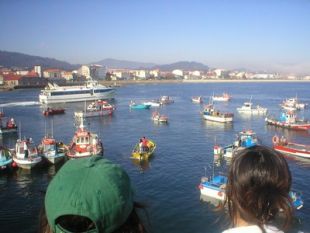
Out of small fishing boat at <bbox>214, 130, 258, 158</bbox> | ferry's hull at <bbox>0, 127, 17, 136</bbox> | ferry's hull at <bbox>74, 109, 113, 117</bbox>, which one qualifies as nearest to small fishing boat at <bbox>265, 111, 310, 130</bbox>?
small fishing boat at <bbox>214, 130, 258, 158</bbox>

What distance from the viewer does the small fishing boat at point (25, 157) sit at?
24.8m

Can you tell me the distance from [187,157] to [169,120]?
2365cm

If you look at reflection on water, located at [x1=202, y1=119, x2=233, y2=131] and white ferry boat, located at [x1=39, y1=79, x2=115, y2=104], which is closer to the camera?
reflection on water, located at [x1=202, y1=119, x2=233, y2=131]

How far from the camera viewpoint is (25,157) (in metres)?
25.0

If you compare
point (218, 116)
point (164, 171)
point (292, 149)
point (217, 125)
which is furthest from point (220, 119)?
point (164, 171)

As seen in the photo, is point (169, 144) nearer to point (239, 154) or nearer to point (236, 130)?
point (236, 130)

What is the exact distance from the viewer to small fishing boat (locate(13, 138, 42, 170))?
81.3ft

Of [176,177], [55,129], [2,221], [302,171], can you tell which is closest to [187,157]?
[176,177]

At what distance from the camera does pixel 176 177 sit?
2338 centimetres

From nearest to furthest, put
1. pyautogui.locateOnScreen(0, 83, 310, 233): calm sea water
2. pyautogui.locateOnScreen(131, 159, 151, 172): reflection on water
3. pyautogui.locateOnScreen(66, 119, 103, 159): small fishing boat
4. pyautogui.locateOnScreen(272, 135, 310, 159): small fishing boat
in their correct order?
pyautogui.locateOnScreen(0, 83, 310, 233): calm sea water → pyautogui.locateOnScreen(131, 159, 151, 172): reflection on water → pyautogui.locateOnScreen(66, 119, 103, 159): small fishing boat → pyautogui.locateOnScreen(272, 135, 310, 159): small fishing boat

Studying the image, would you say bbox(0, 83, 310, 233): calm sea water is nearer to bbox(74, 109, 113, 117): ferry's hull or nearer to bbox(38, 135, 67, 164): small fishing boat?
bbox(38, 135, 67, 164): small fishing boat

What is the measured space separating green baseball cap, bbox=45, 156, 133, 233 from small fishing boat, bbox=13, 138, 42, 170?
2435cm

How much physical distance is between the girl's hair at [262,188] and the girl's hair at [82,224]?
0.63 metres

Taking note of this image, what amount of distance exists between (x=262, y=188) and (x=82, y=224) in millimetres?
1104
